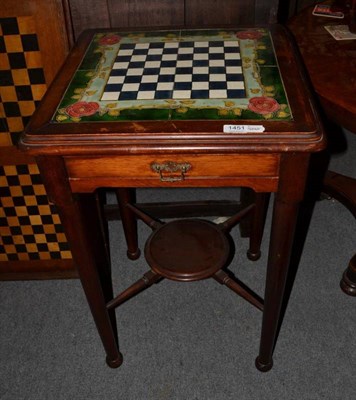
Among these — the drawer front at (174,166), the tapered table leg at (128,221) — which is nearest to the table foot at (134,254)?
the tapered table leg at (128,221)

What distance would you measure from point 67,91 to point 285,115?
0.53 m

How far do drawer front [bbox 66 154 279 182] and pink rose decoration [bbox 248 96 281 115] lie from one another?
107 millimetres

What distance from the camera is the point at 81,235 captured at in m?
1.14

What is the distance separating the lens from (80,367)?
155cm

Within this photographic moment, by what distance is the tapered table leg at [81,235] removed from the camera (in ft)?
3.32

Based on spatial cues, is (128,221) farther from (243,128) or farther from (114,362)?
(243,128)

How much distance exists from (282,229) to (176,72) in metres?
0.49

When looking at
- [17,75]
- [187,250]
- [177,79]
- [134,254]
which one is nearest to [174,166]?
[177,79]

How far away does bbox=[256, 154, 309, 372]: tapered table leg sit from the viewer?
3.21 ft

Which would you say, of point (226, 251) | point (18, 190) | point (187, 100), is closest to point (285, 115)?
point (187, 100)

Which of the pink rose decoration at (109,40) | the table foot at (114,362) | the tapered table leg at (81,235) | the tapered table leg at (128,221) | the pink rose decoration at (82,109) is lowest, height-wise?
the table foot at (114,362)

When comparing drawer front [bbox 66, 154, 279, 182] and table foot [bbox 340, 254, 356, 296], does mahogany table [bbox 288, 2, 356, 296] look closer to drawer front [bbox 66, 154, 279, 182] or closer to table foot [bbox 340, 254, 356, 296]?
table foot [bbox 340, 254, 356, 296]

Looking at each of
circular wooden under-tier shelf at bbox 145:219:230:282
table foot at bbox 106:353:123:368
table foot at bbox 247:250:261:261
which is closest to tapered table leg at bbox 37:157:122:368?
table foot at bbox 106:353:123:368

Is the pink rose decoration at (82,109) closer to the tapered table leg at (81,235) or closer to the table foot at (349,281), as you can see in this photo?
the tapered table leg at (81,235)
